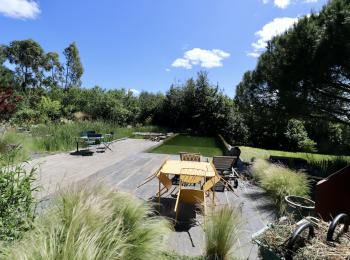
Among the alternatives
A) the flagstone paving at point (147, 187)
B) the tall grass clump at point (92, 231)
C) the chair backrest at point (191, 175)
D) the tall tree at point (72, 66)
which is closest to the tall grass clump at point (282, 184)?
the flagstone paving at point (147, 187)

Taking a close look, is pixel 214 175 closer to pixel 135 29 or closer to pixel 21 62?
pixel 135 29

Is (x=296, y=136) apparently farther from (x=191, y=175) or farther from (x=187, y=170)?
(x=191, y=175)

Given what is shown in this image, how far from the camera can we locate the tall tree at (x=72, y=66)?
38906mm

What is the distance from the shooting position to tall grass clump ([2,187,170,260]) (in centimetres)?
162

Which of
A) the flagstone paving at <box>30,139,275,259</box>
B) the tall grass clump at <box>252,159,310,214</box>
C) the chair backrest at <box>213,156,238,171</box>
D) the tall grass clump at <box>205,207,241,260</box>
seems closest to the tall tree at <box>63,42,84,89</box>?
the flagstone paving at <box>30,139,275,259</box>

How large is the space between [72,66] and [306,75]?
121 ft

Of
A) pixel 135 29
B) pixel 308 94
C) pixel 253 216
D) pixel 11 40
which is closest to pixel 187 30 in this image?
pixel 135 29

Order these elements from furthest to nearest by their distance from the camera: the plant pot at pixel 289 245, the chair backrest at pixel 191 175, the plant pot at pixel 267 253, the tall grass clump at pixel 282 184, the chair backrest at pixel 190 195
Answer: the tall grass clump at pixel 282 184, the chair backrest at pixel 191 175, the chair backrest at pixel 190 195, the plant pot at pixel 267 253, the plant pot at pixel 289 245

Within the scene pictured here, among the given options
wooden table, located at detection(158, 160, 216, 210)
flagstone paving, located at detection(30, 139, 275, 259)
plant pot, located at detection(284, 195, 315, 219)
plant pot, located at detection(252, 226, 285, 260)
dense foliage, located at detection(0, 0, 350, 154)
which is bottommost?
flagstone paving, located at detection(30, 139, 275, 259)

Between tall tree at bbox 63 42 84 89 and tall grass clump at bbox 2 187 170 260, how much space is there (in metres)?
39.7

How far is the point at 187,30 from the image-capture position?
56.9ft

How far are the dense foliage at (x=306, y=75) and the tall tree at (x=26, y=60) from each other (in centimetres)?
3045

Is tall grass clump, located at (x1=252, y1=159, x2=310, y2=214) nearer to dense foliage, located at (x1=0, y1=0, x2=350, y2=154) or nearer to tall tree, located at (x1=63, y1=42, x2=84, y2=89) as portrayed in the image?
dense foliage, located at (x1=0, y1=0, x2=350, y2=154)

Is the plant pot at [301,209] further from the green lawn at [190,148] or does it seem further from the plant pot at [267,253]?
the green lawn at [190,148]
